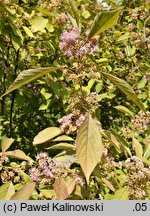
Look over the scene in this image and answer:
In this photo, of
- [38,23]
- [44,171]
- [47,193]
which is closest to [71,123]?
[44,171]

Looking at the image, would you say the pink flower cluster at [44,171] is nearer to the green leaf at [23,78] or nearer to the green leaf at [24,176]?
the green leaf at [24,176]

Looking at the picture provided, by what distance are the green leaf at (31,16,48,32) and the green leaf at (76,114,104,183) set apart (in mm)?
1149

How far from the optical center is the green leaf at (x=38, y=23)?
208 centimetres

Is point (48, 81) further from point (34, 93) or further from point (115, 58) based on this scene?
point (115, 58)

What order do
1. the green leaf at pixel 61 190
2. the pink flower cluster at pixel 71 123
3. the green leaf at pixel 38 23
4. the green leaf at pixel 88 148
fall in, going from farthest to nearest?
the green leaf at pixel 38 23, the pink flower cluster at pixel 71 123, the green leaf at pixel 61 190, the green leaf at pixel 88 148

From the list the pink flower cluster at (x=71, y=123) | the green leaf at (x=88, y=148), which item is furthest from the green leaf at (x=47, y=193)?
the green leaf at (x=88, y=148)

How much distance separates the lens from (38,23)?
2133 mm

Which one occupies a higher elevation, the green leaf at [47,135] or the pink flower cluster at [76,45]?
the pink flower cluster at [76,45]

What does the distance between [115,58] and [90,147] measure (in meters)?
2.26

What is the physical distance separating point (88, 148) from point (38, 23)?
49.6 inches

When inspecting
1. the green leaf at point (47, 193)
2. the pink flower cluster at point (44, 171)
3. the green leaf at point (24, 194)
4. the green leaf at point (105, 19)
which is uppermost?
the green leaf at point (105, 19)

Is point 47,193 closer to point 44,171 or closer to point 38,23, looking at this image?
point 44,171

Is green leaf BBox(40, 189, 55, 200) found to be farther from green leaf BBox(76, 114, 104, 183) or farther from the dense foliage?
green leaf BBox(76, 114, 104, 183)

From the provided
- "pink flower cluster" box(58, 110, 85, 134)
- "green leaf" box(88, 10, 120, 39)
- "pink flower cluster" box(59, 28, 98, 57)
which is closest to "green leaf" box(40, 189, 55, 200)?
"pink flower cluster" box(58, 110, 85, 134)
